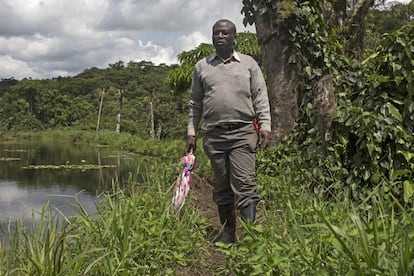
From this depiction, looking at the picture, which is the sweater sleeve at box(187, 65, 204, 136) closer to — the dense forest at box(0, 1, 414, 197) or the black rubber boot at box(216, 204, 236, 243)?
the black rubber boot at box(216, 204, 236, 243)

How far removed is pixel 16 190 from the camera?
12.0 metres

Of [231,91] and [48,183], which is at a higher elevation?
[231,91]

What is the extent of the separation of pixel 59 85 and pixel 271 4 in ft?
185

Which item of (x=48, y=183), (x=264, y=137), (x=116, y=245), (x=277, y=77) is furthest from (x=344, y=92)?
(x=48, y=183)

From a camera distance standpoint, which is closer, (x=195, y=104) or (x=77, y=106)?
(x=195, y=104)

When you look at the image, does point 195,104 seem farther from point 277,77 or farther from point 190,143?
point 277,77

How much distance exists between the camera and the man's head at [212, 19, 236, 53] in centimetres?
370

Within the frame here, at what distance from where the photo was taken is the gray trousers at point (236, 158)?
3713 mm

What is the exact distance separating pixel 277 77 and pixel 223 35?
102 inches

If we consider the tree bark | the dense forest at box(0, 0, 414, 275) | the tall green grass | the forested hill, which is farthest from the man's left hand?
the forested hill

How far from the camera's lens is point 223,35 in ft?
12.2

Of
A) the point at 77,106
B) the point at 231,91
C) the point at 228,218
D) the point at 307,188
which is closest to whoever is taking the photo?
the point at 231,91

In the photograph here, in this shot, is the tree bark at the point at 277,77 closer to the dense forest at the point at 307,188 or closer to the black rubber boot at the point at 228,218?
the dense forest at the point at 307,188

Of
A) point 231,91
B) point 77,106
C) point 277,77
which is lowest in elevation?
point 231,91
